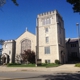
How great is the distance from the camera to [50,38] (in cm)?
4403

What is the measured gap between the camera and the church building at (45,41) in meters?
43.0

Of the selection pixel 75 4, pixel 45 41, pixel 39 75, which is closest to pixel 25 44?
pixel 45 41

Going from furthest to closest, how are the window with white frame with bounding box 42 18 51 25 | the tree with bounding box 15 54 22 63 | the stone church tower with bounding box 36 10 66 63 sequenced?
the tree with bounding box 15 54 22 63, the window with white frame with bounding box 42 18 51 25, the stone church tower with bounding box 36 10 66 63

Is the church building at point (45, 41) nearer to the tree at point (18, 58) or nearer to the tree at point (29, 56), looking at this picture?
the tree at point (18, 58)

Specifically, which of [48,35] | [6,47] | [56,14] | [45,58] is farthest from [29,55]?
[56,14]

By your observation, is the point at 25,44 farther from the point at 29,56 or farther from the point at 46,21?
the point at 46,21

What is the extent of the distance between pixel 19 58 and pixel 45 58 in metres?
10.2

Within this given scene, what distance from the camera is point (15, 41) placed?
51.0 metres

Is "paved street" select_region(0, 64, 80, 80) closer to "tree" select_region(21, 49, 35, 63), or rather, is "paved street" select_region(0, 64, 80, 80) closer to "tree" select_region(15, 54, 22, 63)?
"tree" select_region(21, 49, 35, 63)

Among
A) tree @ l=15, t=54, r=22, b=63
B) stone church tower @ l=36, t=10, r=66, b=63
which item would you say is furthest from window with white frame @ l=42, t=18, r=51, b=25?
tree @ l=15, t=54, r=22, b=63

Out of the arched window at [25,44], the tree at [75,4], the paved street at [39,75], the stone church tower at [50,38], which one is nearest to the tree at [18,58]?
the arched window at [25,44]

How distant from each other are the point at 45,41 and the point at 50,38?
1.96 meters

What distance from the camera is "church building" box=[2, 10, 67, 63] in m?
43.0

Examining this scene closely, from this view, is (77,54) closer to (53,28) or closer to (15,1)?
(53,28)
